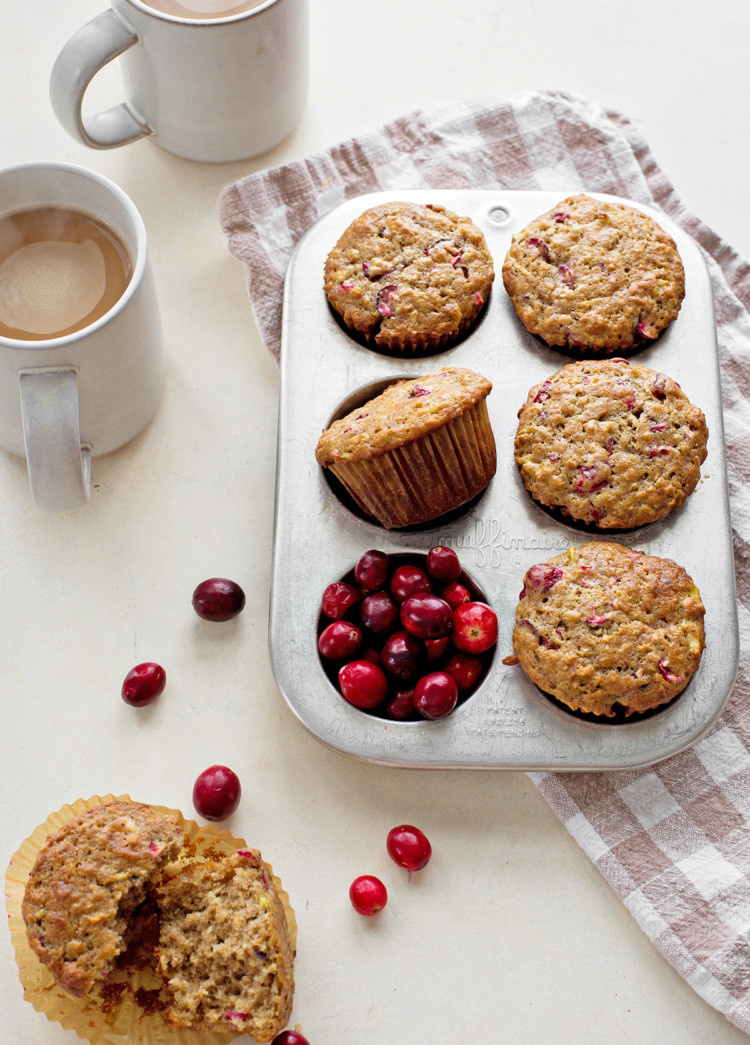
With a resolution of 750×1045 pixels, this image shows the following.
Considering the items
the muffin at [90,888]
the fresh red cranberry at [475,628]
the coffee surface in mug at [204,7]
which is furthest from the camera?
the coffee surface in mug at [204,7]

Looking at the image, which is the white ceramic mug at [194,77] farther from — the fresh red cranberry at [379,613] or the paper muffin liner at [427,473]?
the fresh red cranberry at [379,613]

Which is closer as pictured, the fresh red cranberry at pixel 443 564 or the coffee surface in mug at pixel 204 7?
the fresh red cranberry at pixel 443 564

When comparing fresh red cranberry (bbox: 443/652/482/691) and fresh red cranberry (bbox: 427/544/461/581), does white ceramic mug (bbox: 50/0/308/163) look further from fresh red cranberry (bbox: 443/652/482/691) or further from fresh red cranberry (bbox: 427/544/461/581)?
fresh red cranberry (bbox: 443/652/482/691)

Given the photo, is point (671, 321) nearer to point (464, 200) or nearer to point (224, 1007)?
point (464, 200)

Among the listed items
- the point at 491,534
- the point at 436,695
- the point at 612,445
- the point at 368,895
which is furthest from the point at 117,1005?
the point at 612,445

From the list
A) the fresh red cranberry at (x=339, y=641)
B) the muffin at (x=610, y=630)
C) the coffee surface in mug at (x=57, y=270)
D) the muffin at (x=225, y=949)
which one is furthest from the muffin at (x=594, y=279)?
the muffin at (x=225, y=949)

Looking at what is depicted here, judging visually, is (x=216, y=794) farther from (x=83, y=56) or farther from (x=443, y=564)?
(x=83, y=56)
